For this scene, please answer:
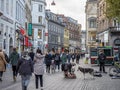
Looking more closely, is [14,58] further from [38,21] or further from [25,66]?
[38,21]

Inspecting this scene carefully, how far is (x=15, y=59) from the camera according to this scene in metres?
23.6

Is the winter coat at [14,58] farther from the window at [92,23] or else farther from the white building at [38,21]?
the window at [92,23]

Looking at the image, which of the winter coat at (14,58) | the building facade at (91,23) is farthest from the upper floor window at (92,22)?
the winter coat at (14,58)

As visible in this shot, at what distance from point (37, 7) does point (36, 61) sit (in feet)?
279

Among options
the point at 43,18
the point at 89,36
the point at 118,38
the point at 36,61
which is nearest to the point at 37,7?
the point at 43,18

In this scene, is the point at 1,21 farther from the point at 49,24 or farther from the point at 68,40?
the point at 68,40

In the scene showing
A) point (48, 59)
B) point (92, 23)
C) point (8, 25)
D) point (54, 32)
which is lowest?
point (48, 59)

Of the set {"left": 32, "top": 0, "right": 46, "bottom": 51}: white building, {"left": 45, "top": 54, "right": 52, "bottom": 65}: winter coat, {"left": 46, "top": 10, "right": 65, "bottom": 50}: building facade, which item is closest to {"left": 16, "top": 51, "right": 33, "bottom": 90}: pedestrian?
{"left": 45, "top": 54, "right": 52, "bottom": 65}: winter coat

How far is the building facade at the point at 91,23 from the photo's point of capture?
113250 millimetres

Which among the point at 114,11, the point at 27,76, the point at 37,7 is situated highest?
Answer: the point at 37,7

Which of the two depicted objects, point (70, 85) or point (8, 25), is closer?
point (70, 85)

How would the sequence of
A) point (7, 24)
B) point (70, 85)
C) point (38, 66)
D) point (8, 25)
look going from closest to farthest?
point (38, 66)
point (70, 85)
point (7, 24)
point (8, 25)

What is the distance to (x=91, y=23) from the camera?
376 ft

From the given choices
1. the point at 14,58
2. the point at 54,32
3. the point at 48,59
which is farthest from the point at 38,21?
the point at 14,58
